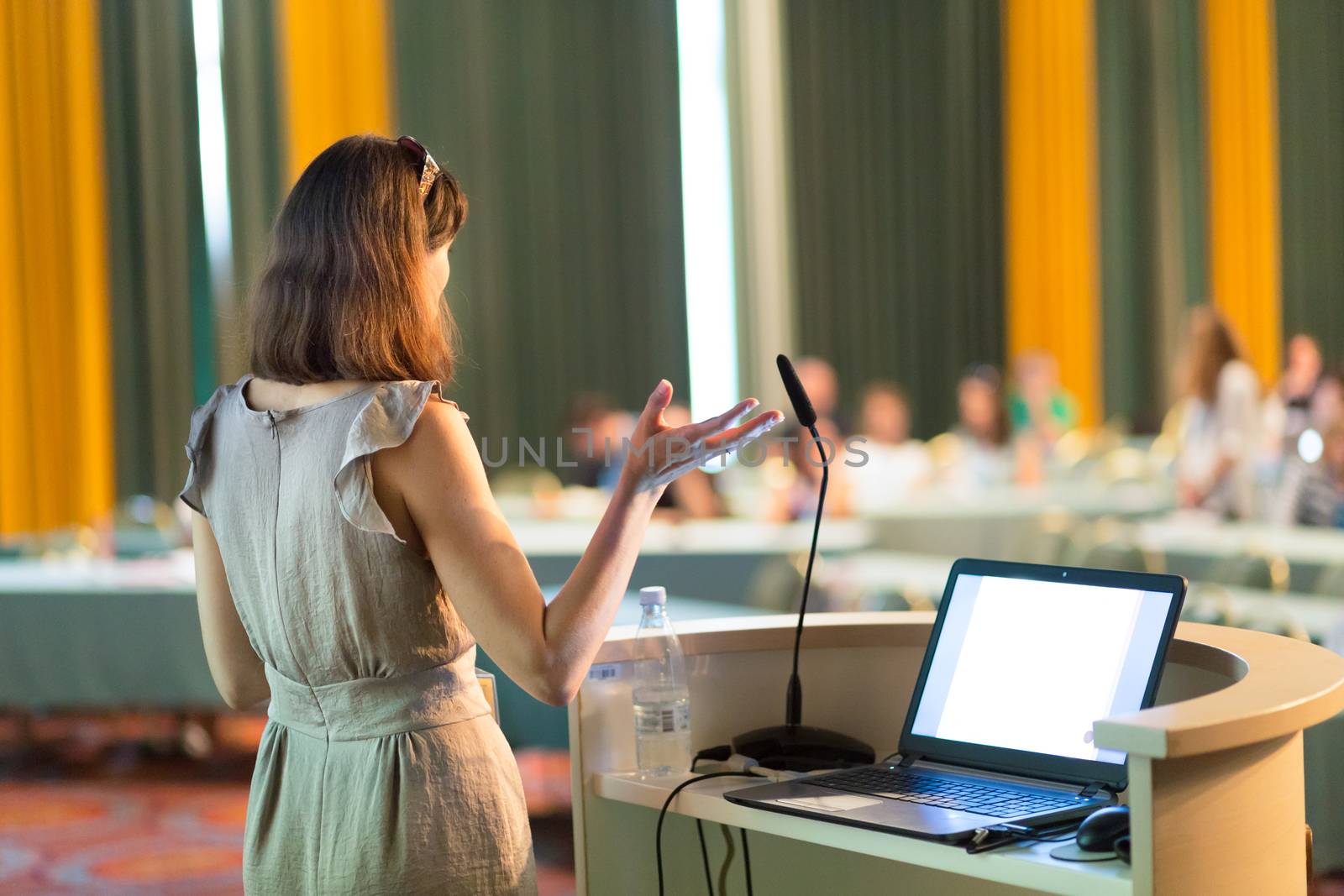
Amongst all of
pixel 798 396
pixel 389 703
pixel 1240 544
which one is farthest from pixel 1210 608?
pixel 389 703

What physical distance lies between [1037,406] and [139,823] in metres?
6.17

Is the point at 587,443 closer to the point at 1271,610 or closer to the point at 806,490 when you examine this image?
the point at 806,490

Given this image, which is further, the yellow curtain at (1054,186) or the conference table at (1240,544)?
the yellow curtain at (1054,186)

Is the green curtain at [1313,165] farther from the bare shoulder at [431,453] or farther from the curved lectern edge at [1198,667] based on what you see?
the bare shoulder at [431,453]

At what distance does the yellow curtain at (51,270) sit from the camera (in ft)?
27.6

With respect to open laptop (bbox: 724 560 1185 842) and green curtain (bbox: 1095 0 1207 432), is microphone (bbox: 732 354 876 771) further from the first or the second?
green curtain (bbox: 1095 0 1207 432)

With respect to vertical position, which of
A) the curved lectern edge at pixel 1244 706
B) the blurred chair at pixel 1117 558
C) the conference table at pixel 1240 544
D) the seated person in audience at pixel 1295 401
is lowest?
→ the conference table at pixel 1240 544

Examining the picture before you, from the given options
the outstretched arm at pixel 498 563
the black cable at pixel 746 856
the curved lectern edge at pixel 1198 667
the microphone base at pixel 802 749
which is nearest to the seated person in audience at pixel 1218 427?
the curved lectern edge at pixel 1198 667

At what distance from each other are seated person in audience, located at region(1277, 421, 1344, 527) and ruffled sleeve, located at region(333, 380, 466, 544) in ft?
15.9

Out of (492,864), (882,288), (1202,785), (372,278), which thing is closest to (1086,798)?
(1202,785)

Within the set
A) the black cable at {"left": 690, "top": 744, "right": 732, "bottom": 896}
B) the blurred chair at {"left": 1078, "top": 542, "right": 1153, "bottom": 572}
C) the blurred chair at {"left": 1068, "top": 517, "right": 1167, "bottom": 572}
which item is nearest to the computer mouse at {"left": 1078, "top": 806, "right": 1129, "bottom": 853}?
the black cable at {"left": 690, "top": 744, "right": 732, "bottom": 896}

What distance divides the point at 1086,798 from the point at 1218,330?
17.6ft

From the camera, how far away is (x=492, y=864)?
140 centimetres

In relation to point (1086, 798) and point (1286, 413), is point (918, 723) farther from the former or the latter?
point (1286, 413)
